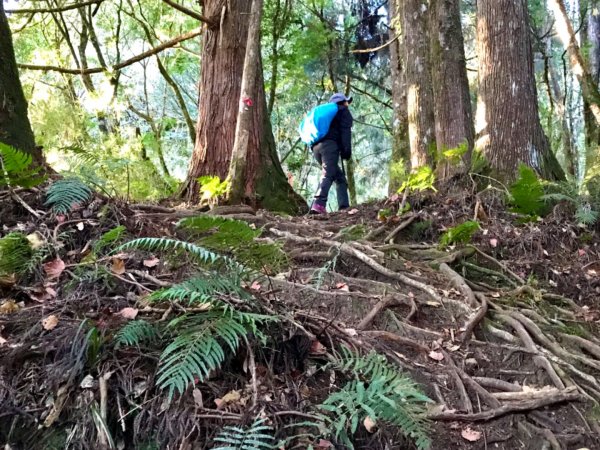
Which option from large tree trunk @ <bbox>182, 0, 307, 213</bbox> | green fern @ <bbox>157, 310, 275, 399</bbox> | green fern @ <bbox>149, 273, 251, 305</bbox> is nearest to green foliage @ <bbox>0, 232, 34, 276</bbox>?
green fern @ <bbox>149, 273, 251, 305</bbox>

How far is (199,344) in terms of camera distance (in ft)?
6.96

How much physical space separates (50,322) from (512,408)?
7.57 ft

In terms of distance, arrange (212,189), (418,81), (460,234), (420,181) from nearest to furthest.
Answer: (460,234) → (212,189) → (420,181) → (418,81)

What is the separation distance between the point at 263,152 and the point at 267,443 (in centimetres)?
522

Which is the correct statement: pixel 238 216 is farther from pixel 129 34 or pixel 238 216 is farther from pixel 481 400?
pixel 129 34

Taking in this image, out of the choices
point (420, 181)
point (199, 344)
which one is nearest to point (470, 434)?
point (199, 344)

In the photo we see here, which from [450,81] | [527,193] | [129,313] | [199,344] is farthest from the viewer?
[450,81]

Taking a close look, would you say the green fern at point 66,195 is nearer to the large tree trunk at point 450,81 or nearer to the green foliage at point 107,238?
the green foliage at point 107,238

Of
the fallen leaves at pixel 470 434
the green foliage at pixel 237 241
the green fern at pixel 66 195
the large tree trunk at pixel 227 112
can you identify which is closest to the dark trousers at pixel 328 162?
the large tree trunk at pixel 227 112

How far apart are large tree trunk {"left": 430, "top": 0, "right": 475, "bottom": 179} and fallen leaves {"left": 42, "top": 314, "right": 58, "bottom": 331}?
5813 mm

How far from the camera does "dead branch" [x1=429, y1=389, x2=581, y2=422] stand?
8.52 ft

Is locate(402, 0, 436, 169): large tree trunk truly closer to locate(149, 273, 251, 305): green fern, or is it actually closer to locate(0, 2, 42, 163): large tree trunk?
locate(0, 2, 42, 163): large tree trunk

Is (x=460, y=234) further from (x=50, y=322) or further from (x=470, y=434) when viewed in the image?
(x=50, y=322)

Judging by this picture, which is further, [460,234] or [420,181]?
[420,181]
